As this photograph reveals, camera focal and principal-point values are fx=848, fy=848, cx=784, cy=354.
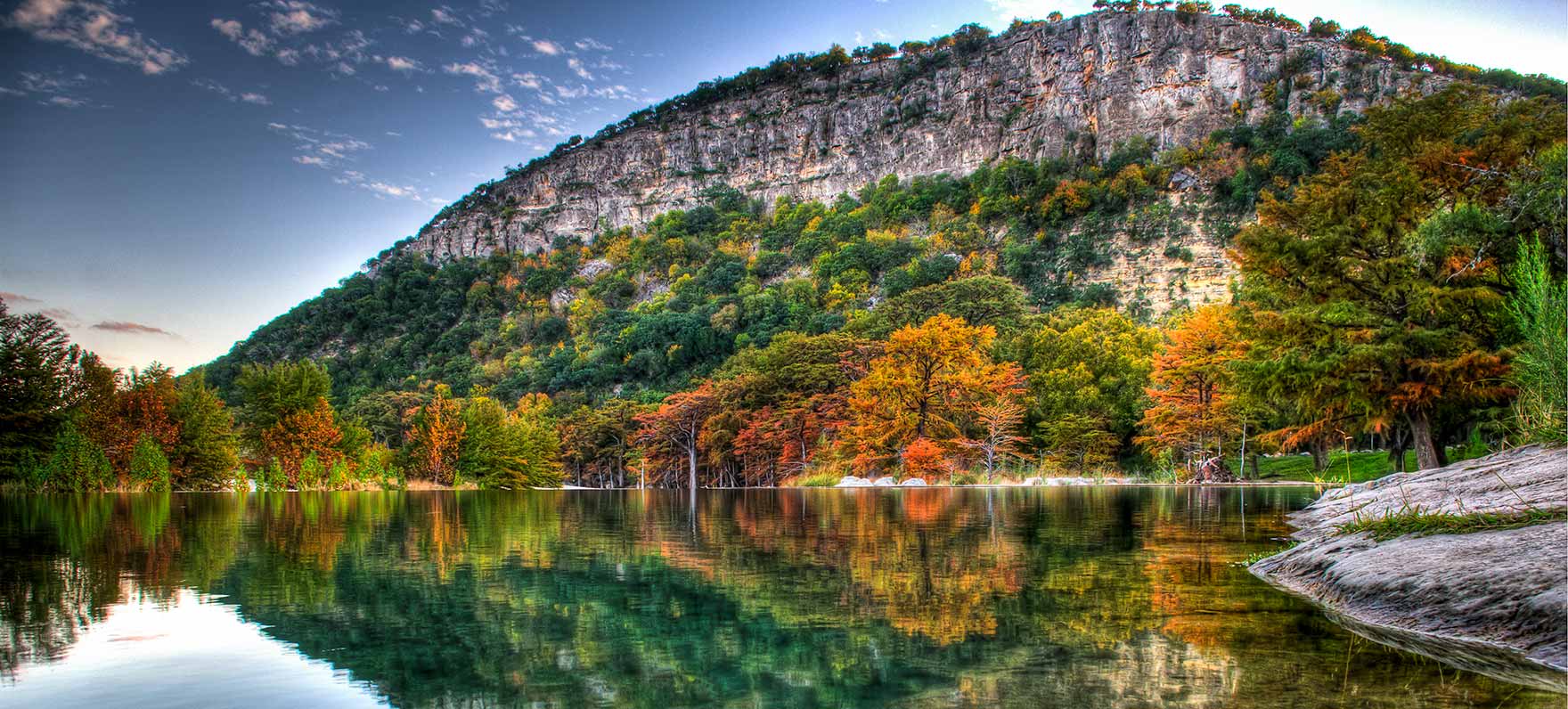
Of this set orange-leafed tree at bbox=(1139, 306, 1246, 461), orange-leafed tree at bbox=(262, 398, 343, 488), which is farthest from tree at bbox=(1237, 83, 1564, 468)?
orange-leafed tree at bbox=(262, 398, 343, 488)

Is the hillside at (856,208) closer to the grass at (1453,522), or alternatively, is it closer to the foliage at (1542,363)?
the foliage at (1542,363)

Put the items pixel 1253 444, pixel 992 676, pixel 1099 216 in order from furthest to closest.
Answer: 1. pixel 1099 216
2. pixel 1253 444
3. pixel 992 676

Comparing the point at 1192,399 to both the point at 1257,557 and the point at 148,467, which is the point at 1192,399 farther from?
the point at 148,467

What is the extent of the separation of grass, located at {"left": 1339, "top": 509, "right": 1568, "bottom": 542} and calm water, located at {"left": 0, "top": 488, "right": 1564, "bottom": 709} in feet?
4.06

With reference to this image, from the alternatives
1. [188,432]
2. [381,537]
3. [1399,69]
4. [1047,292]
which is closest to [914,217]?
[1047,292]

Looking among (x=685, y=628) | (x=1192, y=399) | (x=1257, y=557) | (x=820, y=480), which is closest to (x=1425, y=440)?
(x=1257, y=557)

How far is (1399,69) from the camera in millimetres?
92562

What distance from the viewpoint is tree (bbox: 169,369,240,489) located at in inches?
1240

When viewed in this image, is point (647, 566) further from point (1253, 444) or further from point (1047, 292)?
point (1047, 292)

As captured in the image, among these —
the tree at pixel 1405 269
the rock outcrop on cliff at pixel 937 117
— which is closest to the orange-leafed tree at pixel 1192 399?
the tree at pixel 1405 269

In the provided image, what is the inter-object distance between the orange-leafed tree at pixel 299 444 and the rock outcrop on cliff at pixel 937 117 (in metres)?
77.9

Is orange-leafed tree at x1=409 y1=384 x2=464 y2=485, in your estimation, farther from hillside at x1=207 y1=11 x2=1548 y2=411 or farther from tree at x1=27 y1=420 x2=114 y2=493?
hillside at x1=207 y1=11 x2=1548 y2=411

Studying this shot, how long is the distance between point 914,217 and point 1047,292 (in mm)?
33172

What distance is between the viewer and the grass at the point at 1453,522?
5730 millimetres
